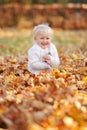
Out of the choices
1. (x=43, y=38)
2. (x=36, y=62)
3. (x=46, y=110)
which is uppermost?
(x=43, y=38)

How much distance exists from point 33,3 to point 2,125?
80.0ft

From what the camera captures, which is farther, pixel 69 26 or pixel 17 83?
pixel 69 26

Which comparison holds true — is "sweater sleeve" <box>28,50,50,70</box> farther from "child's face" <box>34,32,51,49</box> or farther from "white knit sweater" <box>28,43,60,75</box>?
"child's face" <box>34,32,51,49</box>

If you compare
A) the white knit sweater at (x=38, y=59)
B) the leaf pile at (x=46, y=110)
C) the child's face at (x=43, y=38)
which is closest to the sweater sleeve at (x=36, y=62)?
the white knit sweater at (x=38, y=59)

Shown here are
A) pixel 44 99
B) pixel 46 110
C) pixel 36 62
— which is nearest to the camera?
pixel 46 110

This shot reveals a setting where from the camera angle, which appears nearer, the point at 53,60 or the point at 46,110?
the point at 46,110

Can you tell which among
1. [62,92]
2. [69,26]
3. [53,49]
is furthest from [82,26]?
[62,92]

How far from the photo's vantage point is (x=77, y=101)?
4.14 meters

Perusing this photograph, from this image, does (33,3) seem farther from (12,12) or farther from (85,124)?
(85,124)

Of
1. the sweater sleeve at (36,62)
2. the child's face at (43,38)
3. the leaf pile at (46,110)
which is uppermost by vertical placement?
the child's face at (43,38)

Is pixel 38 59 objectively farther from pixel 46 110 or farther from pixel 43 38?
pixel 46 110

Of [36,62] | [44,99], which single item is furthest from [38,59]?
[44,99]

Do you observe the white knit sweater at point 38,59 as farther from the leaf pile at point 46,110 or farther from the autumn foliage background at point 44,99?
the leaf pile at point 46,110

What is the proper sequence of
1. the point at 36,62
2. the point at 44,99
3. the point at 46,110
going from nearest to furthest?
the point at 46,110 → the point at 44,99 → the point at 36,62
